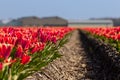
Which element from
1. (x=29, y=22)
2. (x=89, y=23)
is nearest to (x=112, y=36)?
(x=29, y=22)

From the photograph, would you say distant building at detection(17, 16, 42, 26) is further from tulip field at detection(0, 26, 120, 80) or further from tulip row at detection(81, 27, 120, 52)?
tulip field at detection(0, 26, 120, 80)

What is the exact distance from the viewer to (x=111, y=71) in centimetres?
1150

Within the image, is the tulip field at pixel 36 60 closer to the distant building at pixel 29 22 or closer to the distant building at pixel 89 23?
the distant building at pixel 29 22

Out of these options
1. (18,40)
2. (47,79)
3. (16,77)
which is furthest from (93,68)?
(16,77)

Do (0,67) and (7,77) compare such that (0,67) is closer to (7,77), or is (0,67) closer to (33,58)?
(7,77)

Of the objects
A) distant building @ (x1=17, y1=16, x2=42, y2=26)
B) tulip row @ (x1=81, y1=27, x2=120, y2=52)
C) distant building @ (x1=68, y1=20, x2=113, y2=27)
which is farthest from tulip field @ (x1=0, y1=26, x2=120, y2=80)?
distant building @ (x1=68, y1=20, x2=113, y2=27)

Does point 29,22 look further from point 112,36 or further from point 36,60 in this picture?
point 36,60

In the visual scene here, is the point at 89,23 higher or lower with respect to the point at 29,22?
lower

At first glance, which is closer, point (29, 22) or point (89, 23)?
point (29, 22)

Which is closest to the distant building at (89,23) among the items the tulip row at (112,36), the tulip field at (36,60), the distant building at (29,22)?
the distant building at (29,22)

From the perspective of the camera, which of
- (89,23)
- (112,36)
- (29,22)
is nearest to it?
(112,36)

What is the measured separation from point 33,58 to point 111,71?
536 centimetres

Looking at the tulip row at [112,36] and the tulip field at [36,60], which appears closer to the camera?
the tulip field at [36,60]

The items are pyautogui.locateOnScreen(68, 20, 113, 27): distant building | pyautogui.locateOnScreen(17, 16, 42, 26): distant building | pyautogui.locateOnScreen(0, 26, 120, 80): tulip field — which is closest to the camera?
pyautogui.locateOnScreen(0, 26, 120, 80): tulip field
